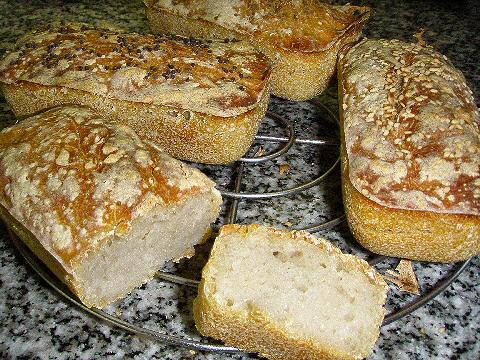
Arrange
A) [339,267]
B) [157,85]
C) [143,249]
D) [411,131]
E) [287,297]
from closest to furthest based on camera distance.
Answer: [287,297], [339,267], [143,249], [411,131], [157,85]

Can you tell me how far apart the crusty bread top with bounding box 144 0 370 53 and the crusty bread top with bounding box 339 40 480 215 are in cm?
26

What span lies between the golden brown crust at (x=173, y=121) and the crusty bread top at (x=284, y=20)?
0.41 m

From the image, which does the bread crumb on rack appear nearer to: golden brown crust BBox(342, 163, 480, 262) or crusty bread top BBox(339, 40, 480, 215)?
golden brown crust BBox(342, 163, 480, 262)

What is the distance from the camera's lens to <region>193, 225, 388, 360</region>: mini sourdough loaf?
1718mm

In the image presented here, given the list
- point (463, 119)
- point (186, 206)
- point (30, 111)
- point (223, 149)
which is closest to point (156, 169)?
point (186, 206)

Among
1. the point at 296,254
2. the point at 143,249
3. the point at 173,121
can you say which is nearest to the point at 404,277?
the point at 296,254

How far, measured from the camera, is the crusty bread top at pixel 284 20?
2779 mm

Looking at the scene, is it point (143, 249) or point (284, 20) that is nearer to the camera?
point (143, 249)

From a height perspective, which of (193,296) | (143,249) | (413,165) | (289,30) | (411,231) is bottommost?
(193,296)

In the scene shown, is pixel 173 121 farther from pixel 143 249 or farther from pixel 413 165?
pixel 413 165

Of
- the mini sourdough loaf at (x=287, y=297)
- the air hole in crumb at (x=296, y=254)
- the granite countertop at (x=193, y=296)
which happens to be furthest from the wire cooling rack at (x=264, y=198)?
the air hole in crumb at (x=296, y=254)

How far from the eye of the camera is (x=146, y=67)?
2459 mm

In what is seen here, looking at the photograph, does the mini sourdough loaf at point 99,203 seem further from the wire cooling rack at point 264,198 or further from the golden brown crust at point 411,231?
the golden brown crust at point 411,231

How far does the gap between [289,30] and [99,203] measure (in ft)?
4.85
